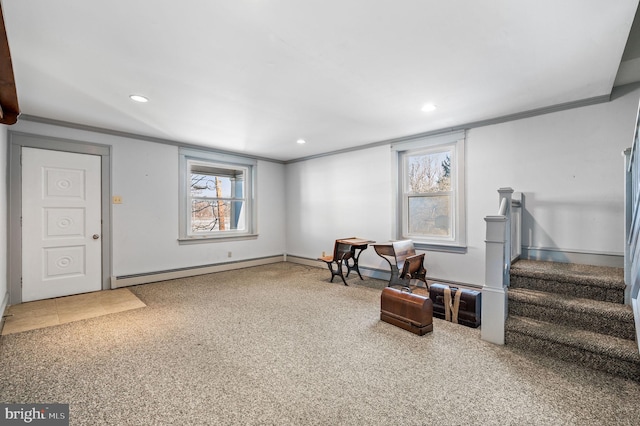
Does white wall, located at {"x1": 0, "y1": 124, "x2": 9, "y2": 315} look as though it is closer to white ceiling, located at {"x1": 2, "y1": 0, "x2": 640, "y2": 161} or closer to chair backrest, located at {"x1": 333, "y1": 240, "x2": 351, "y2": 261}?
white ceiling, located at {"x1": 2, "y1": 0, "x2": 640, "y2": 161}

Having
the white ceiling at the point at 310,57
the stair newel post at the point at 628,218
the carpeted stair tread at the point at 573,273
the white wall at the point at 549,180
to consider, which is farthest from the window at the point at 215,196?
the stair newel post at the point at 628,218

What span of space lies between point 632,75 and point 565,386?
2.95m

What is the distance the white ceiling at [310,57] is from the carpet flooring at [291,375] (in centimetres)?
238

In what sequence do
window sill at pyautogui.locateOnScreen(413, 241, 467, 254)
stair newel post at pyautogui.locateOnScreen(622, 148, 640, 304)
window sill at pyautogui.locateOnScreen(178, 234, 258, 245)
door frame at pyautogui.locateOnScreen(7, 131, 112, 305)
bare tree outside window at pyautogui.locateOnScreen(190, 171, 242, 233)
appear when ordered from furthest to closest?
bare tree outside window at pyautogui.locateOnScreen(190, 171, 242, 233) → window sill at pyautogui.locateOnScreen(178, 234, 258, 245) → window sill at pyautogui.locateOnScreen(413, 241, 467, 254) → door frame at pyautogui.locateOnScreen(7, 131, 112, 305) → stair newel post at pyautogui.locateOnScreen(622, 148, 640, 304)

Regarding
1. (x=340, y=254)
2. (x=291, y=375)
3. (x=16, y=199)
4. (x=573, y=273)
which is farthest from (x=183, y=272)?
(x=573, y=273)

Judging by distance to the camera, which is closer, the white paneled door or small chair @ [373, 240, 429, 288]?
small chair @ [373, 240, 429, 288]

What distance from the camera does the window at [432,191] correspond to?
13.5 feet

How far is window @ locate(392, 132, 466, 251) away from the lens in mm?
4129

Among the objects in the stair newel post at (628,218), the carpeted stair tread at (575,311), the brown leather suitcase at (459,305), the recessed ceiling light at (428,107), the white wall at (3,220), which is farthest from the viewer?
the recessed ceiling light at (428,107)

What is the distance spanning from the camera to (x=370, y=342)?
2.65m

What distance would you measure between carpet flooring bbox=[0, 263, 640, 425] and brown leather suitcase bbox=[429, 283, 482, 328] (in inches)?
4.3

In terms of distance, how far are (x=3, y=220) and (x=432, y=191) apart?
5.47m

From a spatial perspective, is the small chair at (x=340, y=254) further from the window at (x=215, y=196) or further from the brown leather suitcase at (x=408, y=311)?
the window at (x=215, y=196)

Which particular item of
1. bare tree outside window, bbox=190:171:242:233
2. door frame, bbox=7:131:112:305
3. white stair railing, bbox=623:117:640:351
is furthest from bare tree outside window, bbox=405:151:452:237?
door frame, bbox=7:131:112:305
